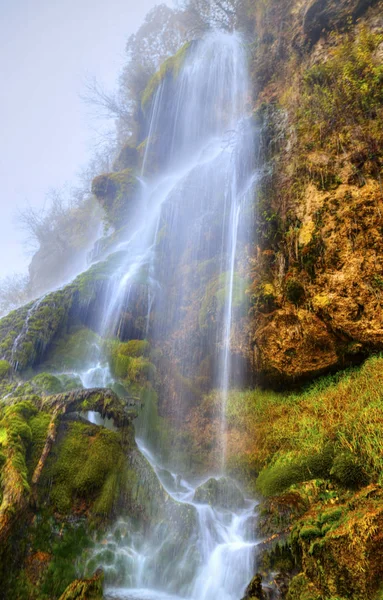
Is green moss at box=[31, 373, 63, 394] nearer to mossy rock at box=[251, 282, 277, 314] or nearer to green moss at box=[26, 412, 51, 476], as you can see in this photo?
green moss at box=[26, 412, 51, 476]

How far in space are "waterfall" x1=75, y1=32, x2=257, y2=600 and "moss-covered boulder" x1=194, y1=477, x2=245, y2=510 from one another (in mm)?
85

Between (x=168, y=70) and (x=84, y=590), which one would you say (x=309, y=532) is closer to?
(x=84, y=590)

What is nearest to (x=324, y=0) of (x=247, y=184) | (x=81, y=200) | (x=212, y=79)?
(x=247, y=184)

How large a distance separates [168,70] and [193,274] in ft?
51.3

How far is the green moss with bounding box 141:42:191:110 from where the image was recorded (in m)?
19.3

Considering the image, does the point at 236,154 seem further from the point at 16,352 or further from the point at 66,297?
the point at 16,352

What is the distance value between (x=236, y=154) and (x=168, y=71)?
11749 millimetres

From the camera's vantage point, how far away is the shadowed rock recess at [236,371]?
15.3 feet

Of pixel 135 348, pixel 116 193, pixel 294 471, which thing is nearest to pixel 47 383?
pixel 135 348

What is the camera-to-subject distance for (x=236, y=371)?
9.85 metres

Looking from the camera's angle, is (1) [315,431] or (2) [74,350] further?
(2) [74,350]

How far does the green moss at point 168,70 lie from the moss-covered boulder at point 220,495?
2246 cm

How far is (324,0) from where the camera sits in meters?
10.8

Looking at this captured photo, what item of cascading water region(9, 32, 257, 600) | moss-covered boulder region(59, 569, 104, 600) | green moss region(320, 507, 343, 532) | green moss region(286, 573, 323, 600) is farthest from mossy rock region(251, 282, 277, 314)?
moss-covered boulder region(59, 569, 104, 600)
